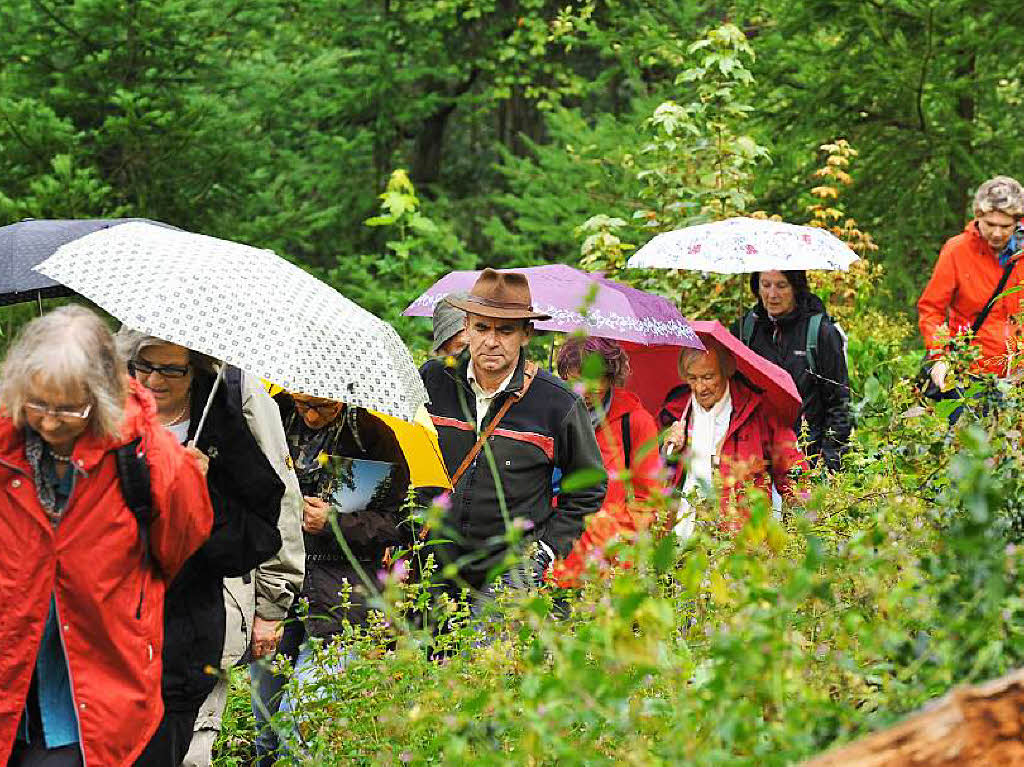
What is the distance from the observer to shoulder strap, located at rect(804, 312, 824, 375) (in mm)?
8203

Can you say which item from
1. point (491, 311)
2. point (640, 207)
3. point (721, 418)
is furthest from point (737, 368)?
point (640, 207)

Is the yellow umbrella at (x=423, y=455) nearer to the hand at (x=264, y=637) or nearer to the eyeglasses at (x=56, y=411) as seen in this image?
the hand at (x=264, y=637)

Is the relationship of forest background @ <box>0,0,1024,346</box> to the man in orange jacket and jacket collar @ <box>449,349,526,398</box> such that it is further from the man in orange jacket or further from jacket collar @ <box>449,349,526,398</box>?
jacket collar @ <box>449,349,526,398</box>

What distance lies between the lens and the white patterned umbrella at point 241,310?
14.2 ft

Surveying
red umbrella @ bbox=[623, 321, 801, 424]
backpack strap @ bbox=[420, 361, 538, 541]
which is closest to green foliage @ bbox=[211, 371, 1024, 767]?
backpack strap @ bbox=[420, 361, 538, 541]

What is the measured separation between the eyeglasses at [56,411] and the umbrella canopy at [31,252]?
2355mm

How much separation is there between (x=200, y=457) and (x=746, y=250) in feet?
16.7

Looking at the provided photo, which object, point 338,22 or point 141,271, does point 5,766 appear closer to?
point 141,271

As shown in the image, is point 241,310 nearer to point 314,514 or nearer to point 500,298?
point 314,514

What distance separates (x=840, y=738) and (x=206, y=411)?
233 centimetres

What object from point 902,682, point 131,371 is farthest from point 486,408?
point 902,682

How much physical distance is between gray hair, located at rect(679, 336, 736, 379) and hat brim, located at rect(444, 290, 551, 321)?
176 centimetres

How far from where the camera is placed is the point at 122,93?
45.6 feet

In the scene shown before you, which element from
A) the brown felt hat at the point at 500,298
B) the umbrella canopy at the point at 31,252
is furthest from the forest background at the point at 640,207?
the umbrella canopy at the point at 31,252
